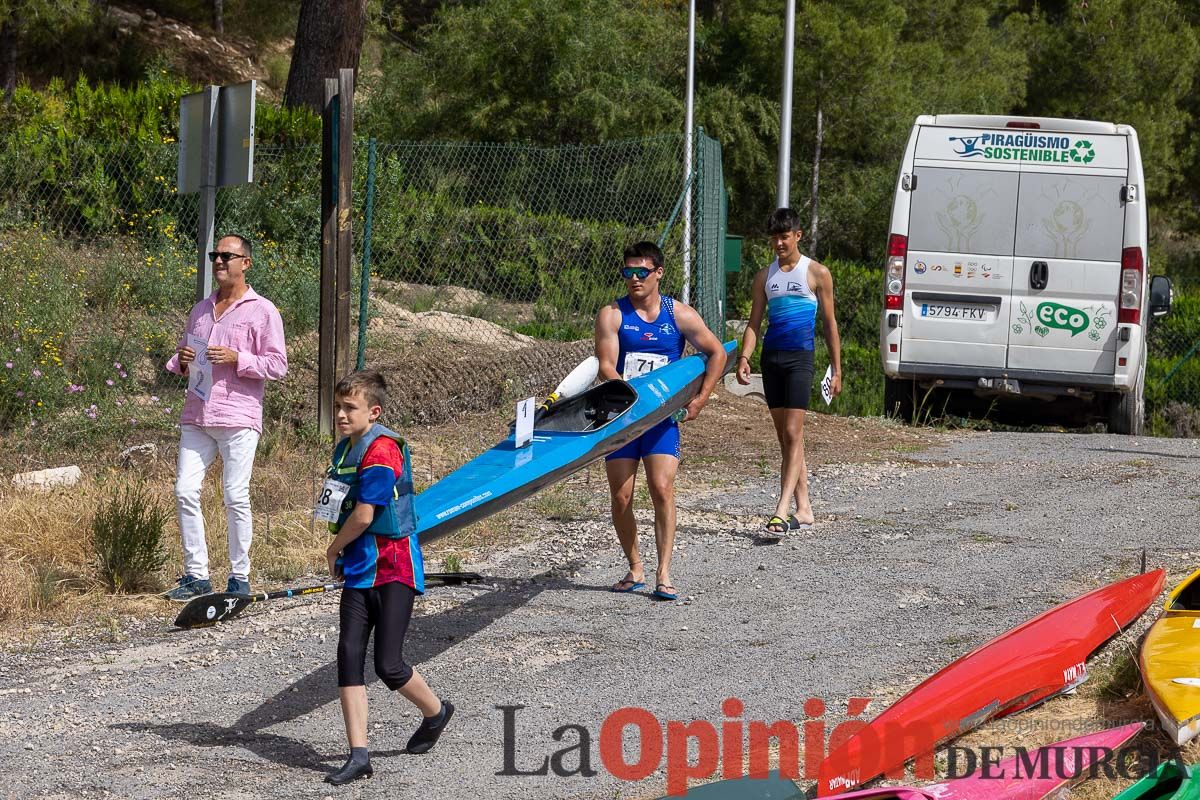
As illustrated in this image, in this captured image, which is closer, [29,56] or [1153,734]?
[1153,734]

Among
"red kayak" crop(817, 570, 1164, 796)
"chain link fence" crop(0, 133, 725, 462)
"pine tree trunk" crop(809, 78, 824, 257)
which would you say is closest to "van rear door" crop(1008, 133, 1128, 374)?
"chain link fence" crop(0, 133, 725, 462)

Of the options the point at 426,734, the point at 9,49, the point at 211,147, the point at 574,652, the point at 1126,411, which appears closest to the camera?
the point at 426,734

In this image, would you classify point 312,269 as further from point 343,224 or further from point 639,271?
Answer: point 639,271

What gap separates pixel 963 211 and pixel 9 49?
18.1 metres

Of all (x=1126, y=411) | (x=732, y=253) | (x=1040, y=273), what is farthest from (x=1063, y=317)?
(x=732, y=253)

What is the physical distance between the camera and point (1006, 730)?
5211 millimetres

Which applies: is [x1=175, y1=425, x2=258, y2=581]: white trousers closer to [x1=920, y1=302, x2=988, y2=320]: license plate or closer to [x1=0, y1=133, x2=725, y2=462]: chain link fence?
[x1=0, y1=133, x2=725, y2=462]: chain link fence

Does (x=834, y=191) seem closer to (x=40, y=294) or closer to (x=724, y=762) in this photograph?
(x=40, y=294)

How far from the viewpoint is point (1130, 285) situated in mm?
12242

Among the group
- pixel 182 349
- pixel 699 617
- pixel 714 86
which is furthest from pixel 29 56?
pixel 699 617

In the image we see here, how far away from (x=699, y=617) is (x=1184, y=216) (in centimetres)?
2668

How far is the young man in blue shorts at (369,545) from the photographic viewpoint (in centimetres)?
491

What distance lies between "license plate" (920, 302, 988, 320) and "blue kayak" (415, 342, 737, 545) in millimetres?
5335

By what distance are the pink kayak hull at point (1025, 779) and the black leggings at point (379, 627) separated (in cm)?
157
